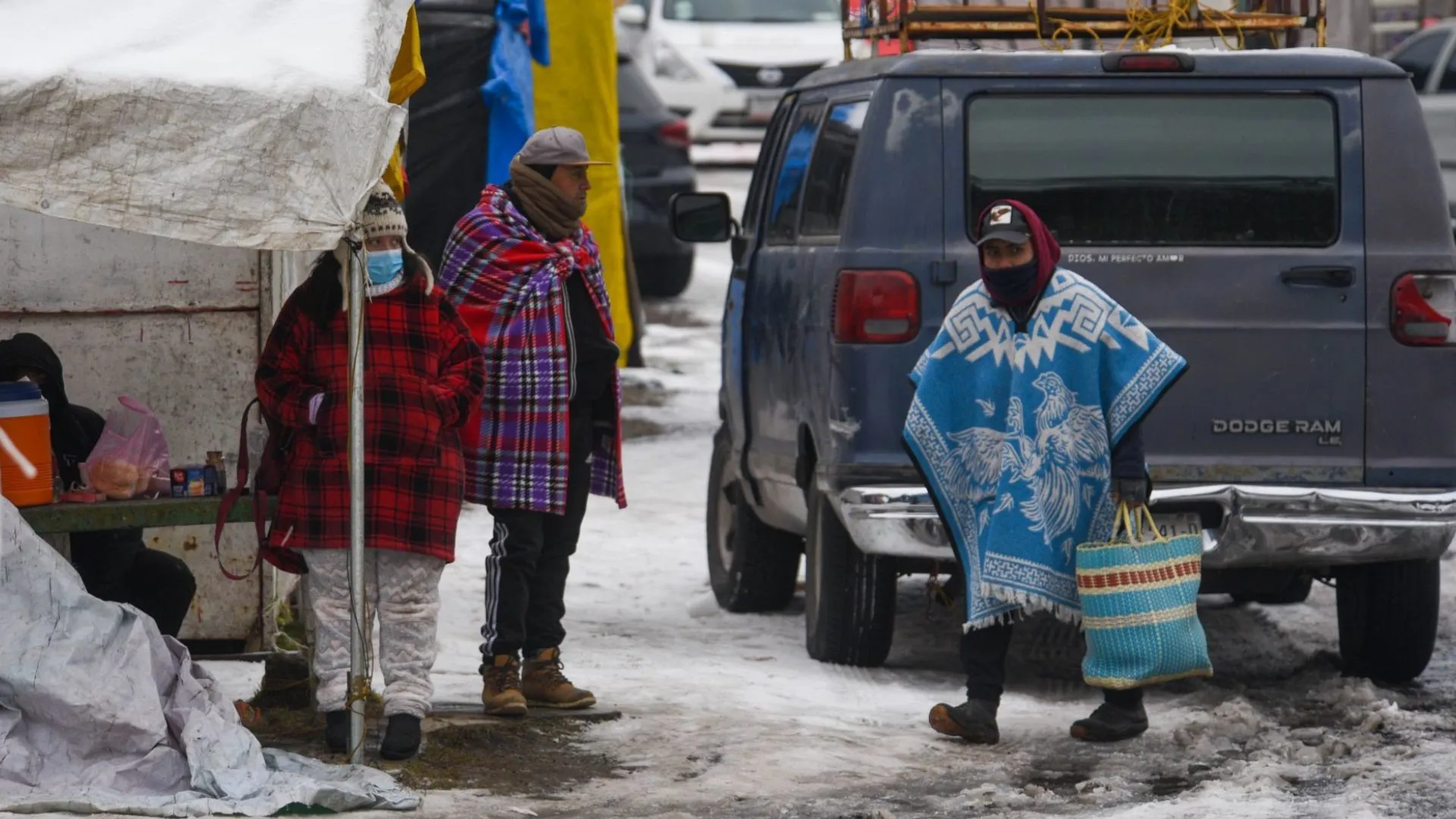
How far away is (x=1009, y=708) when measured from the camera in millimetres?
7371

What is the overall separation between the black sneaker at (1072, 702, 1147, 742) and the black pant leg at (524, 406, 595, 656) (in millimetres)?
1571

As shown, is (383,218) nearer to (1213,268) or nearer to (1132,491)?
(1132,491)

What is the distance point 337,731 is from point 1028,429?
2094 mm

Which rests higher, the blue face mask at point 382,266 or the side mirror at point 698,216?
the blue face mask at point 382,266

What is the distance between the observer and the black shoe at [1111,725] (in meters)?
6.80

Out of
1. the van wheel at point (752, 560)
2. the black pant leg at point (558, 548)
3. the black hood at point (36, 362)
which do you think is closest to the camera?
the black hood at point (36, 362)

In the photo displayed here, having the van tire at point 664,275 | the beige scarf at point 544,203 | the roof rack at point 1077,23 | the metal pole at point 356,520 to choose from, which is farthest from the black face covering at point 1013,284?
the van tire at point 664,275

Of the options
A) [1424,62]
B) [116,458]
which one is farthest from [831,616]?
[1424,62]

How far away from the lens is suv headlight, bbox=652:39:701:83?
2381cm

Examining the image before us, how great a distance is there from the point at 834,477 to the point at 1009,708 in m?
0.90

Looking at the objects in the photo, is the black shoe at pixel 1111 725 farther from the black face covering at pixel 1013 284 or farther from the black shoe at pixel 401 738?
the black shoe at pixel 401 738

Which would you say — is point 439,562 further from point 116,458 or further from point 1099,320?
point 1099,320

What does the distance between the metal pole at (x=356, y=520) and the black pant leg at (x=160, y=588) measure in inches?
35.6

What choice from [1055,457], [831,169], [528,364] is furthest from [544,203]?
[1055,457]
